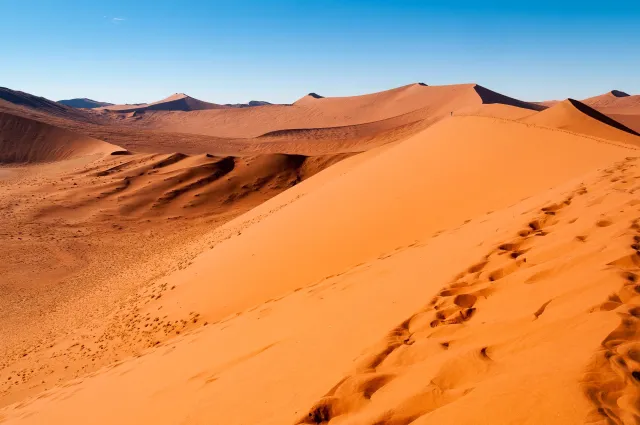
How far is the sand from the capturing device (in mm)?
2652

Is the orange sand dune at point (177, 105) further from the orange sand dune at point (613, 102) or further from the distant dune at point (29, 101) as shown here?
the orange sand dune at point (613, 102)

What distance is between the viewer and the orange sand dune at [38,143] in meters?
38.0

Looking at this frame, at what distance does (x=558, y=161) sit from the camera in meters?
9.48

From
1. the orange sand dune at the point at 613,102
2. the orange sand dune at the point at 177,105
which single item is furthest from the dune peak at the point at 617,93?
the orange sand dune at the point at 177,105

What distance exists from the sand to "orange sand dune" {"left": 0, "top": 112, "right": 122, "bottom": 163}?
1979 cm

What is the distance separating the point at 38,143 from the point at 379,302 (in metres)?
43.6

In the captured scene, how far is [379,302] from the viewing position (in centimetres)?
455

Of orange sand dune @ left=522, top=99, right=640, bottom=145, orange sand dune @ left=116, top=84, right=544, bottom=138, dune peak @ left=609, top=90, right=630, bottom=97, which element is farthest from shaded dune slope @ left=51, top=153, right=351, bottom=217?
dune peak @ left=609, top=90, right=630, bottom=97

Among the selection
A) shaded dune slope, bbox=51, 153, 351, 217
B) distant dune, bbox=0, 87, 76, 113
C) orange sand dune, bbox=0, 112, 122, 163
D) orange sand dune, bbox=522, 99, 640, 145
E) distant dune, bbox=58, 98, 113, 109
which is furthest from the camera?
distant dune, bbox=58, 98, 113, 109

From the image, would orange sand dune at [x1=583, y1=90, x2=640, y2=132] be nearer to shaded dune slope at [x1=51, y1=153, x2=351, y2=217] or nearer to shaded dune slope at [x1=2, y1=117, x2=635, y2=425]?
shaded dune slope at [x1=51, y1=153, x2=351, y2=217]

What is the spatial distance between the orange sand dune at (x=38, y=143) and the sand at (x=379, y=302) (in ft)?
64.9

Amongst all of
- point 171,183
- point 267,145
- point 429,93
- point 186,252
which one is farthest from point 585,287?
point 429,93

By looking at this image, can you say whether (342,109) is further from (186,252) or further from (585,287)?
(585,287)

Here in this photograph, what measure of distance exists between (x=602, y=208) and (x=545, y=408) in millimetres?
3595
